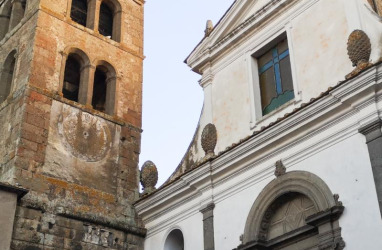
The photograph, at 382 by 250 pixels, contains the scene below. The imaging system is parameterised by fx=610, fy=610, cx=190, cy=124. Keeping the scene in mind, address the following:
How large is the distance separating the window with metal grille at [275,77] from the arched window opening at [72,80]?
5.77m

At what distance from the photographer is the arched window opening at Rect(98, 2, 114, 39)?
18281mm

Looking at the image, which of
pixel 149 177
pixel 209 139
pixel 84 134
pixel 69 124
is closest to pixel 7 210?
pixel 69 124

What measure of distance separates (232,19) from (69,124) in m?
4.69

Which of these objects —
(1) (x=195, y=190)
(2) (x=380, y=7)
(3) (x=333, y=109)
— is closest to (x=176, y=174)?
(1) (x=195, y=190)

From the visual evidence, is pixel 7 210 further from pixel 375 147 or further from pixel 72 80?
pixel 375 147

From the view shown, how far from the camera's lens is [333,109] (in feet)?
34.3

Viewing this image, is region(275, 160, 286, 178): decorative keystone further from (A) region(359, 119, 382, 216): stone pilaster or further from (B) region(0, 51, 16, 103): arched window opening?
(B) region(0, 51, 16, 103): arched window opening

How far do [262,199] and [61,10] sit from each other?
837 cm

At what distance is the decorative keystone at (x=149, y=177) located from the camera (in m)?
14.6

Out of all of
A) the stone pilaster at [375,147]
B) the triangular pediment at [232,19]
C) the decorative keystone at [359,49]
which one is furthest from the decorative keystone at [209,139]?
the stone pilaster at [375,147]

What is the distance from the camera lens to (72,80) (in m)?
17.1

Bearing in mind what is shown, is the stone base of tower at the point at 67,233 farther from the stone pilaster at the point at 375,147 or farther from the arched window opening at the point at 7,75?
the stone pilaster at the point at 375,147

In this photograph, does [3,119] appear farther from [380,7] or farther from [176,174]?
[380,7]

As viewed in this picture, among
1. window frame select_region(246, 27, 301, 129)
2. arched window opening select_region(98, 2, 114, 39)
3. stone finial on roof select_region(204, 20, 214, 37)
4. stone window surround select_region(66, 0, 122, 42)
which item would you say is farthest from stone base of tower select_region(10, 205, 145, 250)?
arched window opening select_region(98, 2, 114, 39)
